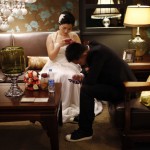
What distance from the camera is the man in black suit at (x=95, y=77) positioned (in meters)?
2.62

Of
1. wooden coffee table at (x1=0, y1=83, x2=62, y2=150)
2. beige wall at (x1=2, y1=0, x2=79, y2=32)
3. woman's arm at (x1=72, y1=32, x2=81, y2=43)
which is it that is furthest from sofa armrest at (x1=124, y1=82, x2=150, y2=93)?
beige wall at (x1=2, y1=0, x2=79, y2=32)

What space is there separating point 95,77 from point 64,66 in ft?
3.49

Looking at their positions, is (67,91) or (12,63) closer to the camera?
(12,63)

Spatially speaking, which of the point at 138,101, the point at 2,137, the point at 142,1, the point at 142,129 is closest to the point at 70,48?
the point at 138,101

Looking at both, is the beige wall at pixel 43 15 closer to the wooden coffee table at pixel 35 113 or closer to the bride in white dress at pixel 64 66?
the bride in white dress at pixel 64 66

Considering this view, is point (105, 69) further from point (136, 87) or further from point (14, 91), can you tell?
point (14, 91)

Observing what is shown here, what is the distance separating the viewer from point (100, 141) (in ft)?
9.32

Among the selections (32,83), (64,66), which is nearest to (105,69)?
(32,83)

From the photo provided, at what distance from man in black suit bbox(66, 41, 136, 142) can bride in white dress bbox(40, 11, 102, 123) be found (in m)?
0.50

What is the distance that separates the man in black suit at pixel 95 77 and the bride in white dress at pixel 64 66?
1.66 feet

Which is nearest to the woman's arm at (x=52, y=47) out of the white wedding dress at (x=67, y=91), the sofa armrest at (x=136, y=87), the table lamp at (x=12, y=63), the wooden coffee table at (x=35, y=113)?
the white wedding dress at (x=67, y=91)

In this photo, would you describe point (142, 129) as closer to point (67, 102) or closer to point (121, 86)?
point (121, 86)

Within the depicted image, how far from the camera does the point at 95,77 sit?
8.70ft

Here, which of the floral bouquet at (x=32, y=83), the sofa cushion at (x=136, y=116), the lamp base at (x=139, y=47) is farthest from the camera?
the lamp base at (x=139, y=47)
